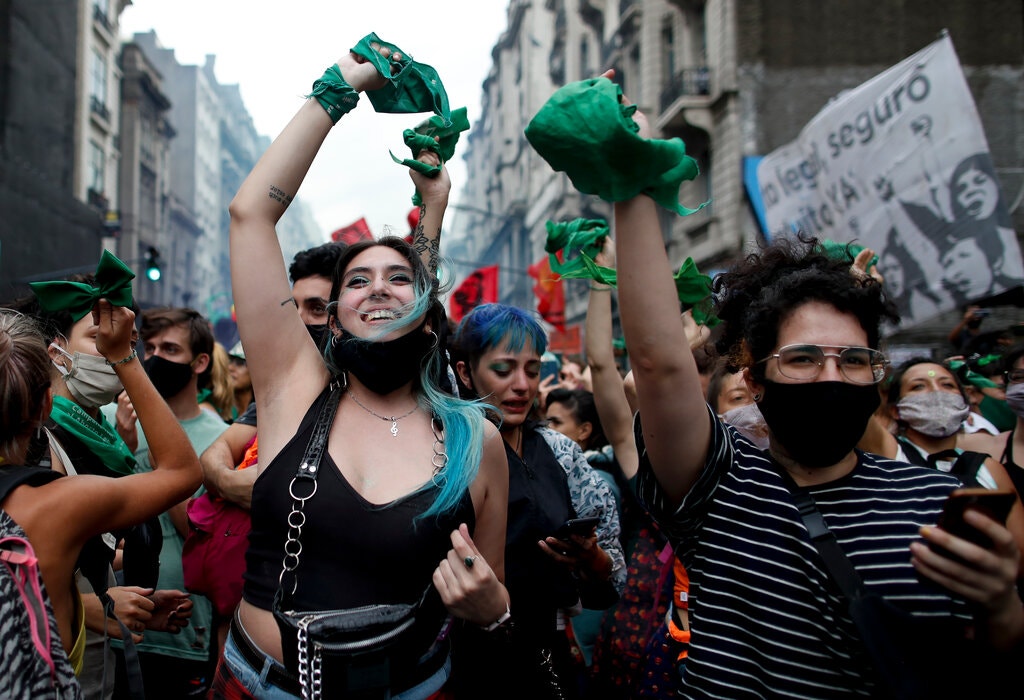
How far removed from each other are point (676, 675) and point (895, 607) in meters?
1.41

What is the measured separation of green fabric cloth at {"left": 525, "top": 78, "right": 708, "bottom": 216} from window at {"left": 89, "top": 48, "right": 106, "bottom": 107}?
35180 millimetres

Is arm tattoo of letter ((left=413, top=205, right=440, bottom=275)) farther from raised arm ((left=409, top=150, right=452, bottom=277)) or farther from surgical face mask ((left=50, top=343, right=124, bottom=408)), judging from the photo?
surgical face mask ((left=50, top=343, right=124, bottom=408))

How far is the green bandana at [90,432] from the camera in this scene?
255 centimetres

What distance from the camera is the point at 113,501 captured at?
6.40 feet

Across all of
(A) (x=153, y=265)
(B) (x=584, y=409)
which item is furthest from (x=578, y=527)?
(A) (x=153, y=265)

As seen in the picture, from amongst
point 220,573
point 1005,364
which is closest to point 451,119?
point 220,573

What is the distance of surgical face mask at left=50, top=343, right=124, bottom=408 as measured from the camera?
2.68 meters

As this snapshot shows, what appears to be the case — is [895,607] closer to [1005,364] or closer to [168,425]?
[168,425]

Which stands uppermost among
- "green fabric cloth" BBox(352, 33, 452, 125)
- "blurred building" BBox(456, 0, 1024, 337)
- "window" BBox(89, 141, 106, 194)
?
"window" BBox(89, 141, 106, 194)

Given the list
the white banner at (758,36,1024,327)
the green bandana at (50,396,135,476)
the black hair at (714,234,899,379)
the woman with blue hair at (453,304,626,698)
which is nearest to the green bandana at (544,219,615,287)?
the woman with blue hair at (453,304,626,698)

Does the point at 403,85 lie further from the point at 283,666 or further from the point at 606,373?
the point at 283,666

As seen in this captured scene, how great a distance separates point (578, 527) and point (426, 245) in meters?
1.18

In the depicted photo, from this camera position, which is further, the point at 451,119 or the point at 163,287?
the point at 163,287

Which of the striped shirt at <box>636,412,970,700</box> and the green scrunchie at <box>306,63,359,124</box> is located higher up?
the green scrunchie at <box>306,63,359,124</box>
